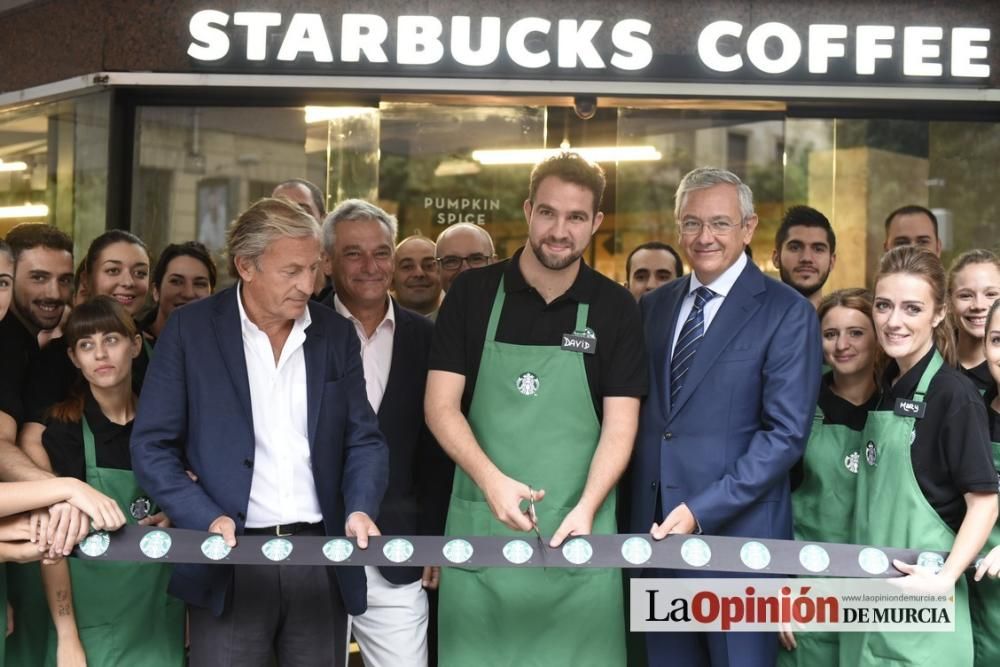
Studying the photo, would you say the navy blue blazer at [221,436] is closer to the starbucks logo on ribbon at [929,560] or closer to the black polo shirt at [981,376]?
the starbucks logo on ribbon at [929,560]

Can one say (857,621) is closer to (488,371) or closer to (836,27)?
(488,371)

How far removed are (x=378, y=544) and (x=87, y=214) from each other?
4402mm

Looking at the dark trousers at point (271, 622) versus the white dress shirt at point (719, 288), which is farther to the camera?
the white dress shirt at point (719, 288)

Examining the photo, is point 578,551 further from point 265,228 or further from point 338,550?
point 265,228

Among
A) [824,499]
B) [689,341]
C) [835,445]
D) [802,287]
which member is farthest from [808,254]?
[689,341]

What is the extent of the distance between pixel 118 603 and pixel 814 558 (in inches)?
79.2

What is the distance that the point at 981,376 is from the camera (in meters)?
3.81

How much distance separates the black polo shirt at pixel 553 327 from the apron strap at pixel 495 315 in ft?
0.04

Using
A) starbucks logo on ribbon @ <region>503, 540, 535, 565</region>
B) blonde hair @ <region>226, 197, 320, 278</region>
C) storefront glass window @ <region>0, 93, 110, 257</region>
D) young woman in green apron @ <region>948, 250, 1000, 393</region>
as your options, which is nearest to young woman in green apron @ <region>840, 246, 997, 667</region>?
young woman in green apron @ <region>948, 250, 1000, 393</region>

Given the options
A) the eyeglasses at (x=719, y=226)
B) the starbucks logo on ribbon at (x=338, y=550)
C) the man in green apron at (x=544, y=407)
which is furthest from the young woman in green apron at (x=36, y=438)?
the eyeglasses at (x=719, y=226)

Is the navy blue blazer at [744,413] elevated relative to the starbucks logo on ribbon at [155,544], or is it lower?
elevated

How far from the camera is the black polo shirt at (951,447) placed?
10.4 feet

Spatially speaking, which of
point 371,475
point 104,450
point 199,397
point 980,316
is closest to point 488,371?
point 371,475

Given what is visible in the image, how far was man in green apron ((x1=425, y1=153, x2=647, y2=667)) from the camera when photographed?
344cm
